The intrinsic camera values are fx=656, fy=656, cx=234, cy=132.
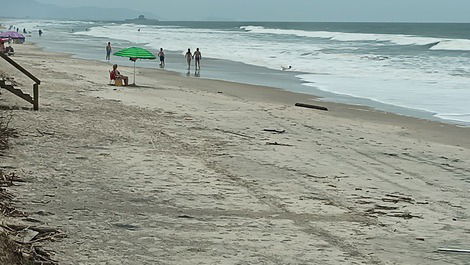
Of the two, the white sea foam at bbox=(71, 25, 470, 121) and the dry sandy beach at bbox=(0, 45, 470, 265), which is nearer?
the dry sandy beach at bbox=(0, 45, 470, 265)

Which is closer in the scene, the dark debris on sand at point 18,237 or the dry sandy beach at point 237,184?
the dark debris on sand at point 18,237

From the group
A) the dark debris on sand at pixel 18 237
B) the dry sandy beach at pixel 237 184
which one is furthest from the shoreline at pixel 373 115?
the dark debris on sand at pixel 18 237

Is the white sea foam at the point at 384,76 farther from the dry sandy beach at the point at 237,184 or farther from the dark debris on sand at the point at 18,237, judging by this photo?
the dark debris on sand at the point at 18,237

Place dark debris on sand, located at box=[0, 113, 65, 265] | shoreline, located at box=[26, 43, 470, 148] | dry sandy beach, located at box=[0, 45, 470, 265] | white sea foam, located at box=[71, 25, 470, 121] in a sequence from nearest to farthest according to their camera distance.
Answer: dark debris on sand, located at box=[0, 113, 65, 265]
dry sandy beach, located at box=[0, 45, 470, 265]
shoreline, located at box=[26, 43, 470, 148]
white sea foam, located at box=[71, 25, 470, 121]

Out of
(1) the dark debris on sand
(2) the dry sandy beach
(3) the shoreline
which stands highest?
(1) the dark debris on sand

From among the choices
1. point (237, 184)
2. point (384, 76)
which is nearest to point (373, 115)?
point (237, 184)

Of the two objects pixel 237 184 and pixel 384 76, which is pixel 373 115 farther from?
pixel 384 76

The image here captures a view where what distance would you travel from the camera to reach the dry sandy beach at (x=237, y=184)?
241 inches

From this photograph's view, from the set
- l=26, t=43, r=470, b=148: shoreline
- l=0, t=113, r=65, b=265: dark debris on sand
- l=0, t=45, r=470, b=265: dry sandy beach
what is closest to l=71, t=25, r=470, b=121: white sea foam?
l=26, t=43, r=470, b=148: shoreline

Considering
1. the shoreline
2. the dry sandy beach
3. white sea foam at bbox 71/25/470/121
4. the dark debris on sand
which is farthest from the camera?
white sea foam at bbox 71/25/470/121

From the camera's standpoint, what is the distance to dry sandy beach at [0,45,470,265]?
613cm

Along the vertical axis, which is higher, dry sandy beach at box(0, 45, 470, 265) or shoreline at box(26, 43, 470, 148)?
dry sandy beach at box(0, 45, 470, 265)

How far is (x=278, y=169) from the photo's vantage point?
9727 millimetres

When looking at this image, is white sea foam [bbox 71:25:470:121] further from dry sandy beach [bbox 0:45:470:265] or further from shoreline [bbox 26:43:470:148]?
dry sandy beach [bbox 0:45:470:265]
